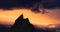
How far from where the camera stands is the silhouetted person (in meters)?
1.63

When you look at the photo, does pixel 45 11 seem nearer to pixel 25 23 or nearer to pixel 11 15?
pixel 25 23

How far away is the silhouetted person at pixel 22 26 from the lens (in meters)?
1.63

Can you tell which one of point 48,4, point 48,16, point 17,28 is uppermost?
point 48,4

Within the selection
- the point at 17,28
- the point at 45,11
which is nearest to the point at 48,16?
the point at 45,11

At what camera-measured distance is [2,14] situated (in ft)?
5.42

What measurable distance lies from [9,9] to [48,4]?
380mm

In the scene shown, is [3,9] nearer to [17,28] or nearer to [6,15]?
[6,15]

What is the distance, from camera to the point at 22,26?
5.38 ft

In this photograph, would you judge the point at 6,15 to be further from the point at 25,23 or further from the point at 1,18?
the point at 25,23

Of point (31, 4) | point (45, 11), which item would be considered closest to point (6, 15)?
point (31, 4)

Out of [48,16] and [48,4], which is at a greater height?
[48,4]

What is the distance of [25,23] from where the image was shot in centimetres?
163

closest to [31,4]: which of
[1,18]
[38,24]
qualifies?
[38,24]

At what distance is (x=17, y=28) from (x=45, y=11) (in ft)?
1.04
